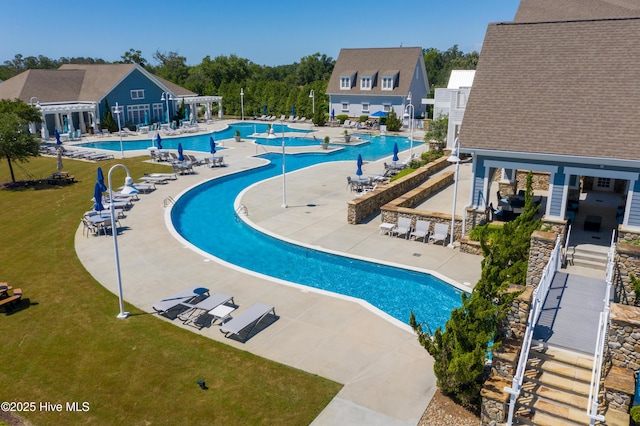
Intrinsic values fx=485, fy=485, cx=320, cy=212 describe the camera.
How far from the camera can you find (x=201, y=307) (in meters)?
13.8

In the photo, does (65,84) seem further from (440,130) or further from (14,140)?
(440,130)

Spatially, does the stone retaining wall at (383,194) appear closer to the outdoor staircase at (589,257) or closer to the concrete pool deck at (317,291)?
the concrete pool deck at (317,291)

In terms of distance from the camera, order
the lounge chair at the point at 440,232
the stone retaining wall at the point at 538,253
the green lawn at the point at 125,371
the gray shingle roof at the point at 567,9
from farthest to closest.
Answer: the gray shingle roof at the point at 567,9 → the lounge chair at the point at 440,232 → the stone retaining wall at the point at 538,253 → the green lawn at the point at 125,371

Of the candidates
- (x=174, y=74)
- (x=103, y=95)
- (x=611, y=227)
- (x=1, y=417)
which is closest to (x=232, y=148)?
(x=103, y=95)

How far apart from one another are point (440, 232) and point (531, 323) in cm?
973

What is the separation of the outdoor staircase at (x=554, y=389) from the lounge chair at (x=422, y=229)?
373 inches

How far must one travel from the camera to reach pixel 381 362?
459 inches

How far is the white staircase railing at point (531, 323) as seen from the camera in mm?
8891

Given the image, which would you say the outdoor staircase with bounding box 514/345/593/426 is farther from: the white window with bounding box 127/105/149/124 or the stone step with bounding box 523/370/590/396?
the white window with bounding box 127/105/149/124

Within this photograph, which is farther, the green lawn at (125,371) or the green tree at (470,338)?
the green lawn at (125,371)

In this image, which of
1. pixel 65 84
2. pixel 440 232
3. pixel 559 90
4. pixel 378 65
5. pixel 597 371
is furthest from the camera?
pixel 378 65

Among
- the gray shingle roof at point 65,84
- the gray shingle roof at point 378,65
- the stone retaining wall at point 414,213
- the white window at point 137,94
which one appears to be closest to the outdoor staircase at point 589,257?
the stone retaining wall at point 414,213

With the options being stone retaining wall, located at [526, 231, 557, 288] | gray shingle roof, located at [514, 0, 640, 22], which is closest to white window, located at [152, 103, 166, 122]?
gray shingle roof, located at [514, 0, 640, 22]

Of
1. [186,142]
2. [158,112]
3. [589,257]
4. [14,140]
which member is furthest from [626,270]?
[158,112]
